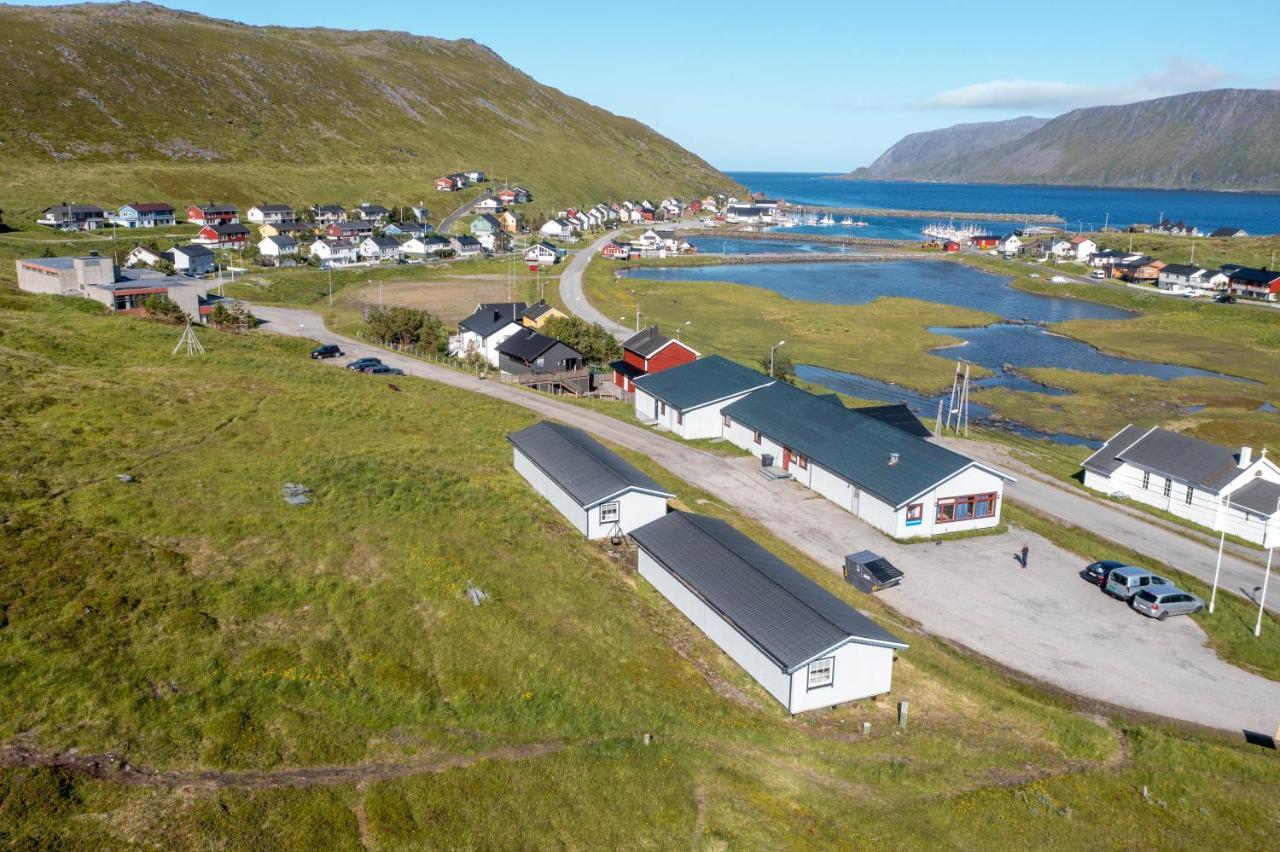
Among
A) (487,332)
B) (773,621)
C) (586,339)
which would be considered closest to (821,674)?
(773,621)

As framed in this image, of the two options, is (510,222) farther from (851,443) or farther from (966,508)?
(966,508)

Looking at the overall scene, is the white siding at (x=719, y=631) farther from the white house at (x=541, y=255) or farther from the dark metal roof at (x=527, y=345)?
the white house at (x=541, y=255)

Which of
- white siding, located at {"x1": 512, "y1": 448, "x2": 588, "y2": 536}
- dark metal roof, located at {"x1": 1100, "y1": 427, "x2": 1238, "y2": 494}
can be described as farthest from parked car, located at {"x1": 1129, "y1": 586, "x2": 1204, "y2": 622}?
white siding, located at {"x1": 512, "y1": 448, "x2": 588, "y2": 536}

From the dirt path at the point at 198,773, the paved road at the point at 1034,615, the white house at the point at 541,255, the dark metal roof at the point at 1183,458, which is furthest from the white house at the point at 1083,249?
the dirt path at the point at 198,773

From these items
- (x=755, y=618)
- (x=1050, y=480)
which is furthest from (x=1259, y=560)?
(x=755, y=618)

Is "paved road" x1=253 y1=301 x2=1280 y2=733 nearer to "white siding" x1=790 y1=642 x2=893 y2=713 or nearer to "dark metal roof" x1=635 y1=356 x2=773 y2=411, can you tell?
"dark metal roof" x1=635 y1=356 x2=773 y2=411

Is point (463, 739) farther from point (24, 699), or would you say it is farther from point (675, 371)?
point (675, 371)
